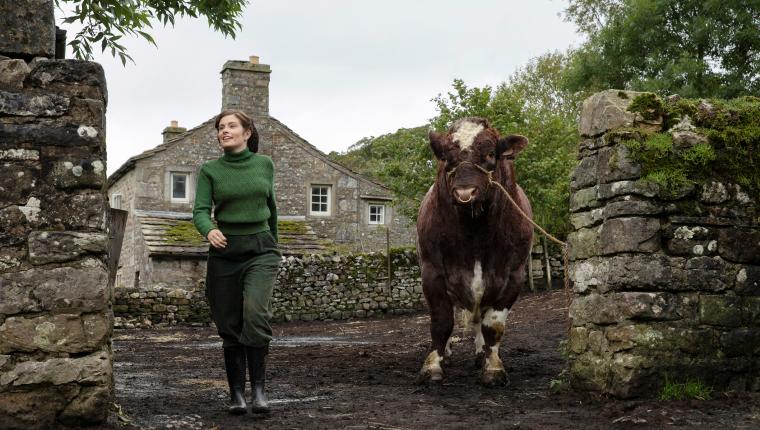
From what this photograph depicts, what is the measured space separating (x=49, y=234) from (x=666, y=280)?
393 cm

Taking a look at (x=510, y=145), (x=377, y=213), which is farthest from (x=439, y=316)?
(x=377, y=213)

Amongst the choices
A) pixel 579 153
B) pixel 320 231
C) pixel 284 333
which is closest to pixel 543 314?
pixel 284 333

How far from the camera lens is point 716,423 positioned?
198 inches

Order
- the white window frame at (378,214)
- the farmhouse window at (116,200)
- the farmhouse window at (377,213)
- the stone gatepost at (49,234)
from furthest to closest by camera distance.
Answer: the farmhouse window at (377,213) < the white window frame at (378,214) < the farmhouse window at (116,200) < the stone gatepost at (49,234)

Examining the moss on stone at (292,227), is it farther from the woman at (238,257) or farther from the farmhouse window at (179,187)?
the woman at (238,257)

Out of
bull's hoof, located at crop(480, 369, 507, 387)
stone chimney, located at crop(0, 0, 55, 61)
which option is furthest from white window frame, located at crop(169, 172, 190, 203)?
stone chimney, located at crop(0, 0, 55, 61)

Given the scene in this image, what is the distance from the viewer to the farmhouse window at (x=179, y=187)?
28.5 m

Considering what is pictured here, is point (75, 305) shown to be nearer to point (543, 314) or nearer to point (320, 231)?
point (543, 314)

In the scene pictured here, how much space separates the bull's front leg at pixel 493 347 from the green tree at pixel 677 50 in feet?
53.4

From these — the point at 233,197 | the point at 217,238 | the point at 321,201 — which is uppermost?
the point at 321,201

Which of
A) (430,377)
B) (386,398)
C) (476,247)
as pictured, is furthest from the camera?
(476,247)

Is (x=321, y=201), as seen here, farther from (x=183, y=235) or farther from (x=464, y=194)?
(x=464, y=194)

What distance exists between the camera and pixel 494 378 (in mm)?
7078

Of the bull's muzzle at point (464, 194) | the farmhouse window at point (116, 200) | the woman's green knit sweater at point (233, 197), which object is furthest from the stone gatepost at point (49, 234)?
the farmhouse window at point (116, 200)
